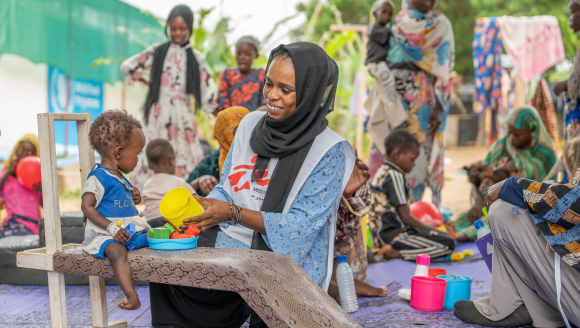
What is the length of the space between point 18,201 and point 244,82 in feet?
7.72

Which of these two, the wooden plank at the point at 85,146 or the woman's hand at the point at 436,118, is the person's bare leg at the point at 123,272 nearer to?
the wooden plank at the point at 85,146

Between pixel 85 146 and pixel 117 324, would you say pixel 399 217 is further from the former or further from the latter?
pixel 85 146

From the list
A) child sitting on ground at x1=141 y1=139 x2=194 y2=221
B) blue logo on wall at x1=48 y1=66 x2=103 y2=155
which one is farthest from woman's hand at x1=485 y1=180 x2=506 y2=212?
blue logo on wall at x1=48 y1=66 x2=103 y2=155

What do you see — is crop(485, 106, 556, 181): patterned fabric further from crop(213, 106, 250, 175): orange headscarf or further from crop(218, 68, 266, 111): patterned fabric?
crop(213, 106, 250, 175): orange headscarf

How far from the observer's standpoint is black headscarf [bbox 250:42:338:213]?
2.29 m

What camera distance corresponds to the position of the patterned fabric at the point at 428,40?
5484 mm

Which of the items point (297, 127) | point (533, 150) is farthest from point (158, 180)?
point (533, 150)

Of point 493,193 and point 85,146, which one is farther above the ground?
point 85,146

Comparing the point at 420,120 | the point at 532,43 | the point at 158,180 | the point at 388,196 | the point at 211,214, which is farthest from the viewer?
the point at 532,43

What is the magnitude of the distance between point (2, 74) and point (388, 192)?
4.66 meters

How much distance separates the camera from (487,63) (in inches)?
388

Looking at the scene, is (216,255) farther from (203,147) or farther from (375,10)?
(375,10)

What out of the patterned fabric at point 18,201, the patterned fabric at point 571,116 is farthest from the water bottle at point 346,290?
the patterned fabric at point 571,116

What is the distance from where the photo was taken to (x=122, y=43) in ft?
28.0
